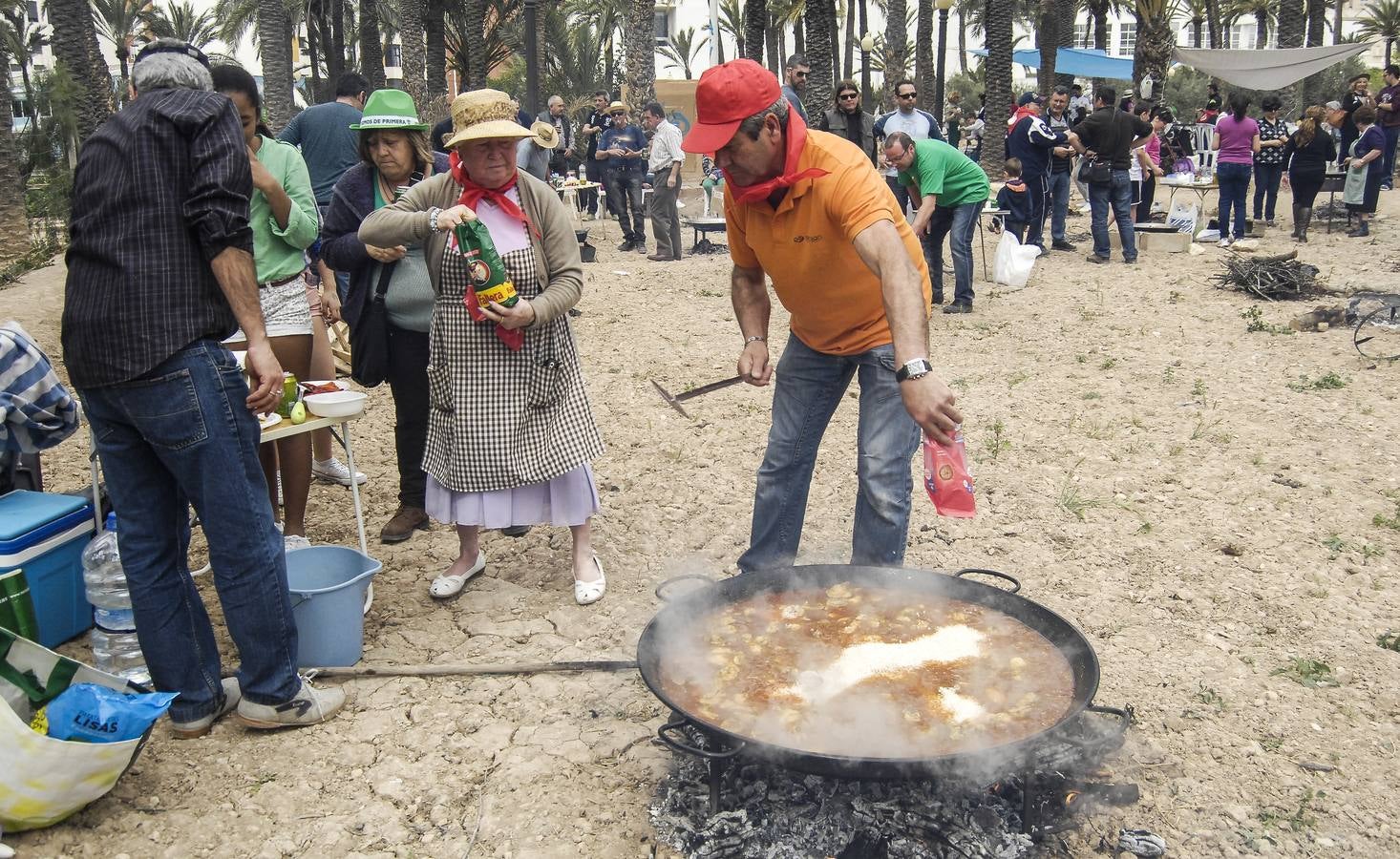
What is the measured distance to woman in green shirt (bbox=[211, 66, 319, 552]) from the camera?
4.34m

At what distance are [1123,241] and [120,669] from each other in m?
12.3

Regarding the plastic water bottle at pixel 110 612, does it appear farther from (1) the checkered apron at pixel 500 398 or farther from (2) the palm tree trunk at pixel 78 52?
(2) the palm tree trunk at pixel 78 52

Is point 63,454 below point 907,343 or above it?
below

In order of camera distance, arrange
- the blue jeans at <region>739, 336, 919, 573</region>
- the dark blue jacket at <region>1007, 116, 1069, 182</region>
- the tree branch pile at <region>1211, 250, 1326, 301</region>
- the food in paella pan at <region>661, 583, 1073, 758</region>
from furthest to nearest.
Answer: the dark blue jacket at <region>1007, 116, 1069, 182</region>, the tree branch pile at <region>1211, 250, 1326, 301</region>, the blue jeans at <region>739, 336, 919, 573</region>, the food in paella pan at <region>661, 583, 1073, 758</region>

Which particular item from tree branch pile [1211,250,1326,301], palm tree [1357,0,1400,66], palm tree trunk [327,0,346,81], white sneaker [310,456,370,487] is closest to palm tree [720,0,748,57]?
palm tree trunk [327,0,346,81]

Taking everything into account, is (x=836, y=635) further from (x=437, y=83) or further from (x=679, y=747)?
(x=437, y=83)

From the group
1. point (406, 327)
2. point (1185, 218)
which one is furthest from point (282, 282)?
point (1185, 218)

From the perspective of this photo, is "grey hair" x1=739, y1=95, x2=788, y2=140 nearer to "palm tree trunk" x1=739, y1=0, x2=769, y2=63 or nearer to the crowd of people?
the crowd of people

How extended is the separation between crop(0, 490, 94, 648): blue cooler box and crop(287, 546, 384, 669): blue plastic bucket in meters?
0.83

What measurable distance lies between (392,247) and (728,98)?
190 cm

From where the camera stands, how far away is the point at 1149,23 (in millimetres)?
19328

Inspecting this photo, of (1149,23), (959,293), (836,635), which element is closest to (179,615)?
(836,635)

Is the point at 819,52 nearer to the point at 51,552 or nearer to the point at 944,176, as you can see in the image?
the point at 944,176

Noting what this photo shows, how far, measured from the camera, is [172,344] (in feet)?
9.76
